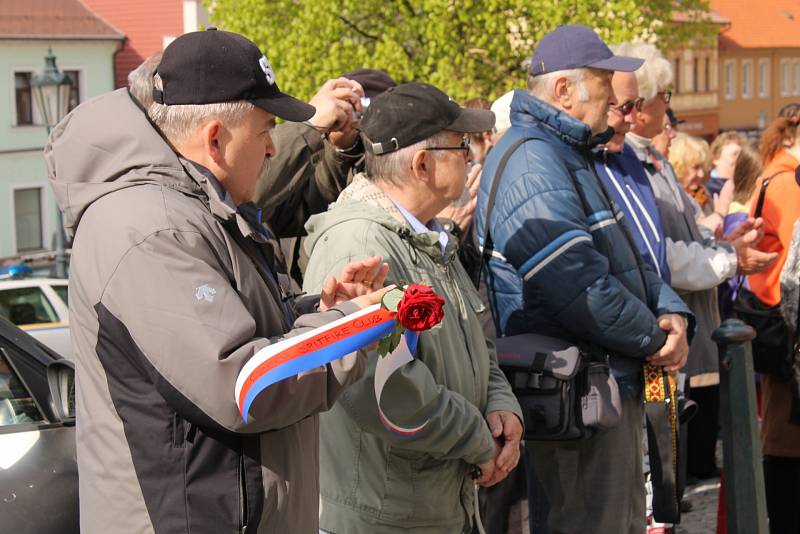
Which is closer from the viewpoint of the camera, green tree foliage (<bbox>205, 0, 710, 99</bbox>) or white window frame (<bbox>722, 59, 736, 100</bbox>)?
green tree foliage (<bbox>205, 0, 710, 99</bbox>)

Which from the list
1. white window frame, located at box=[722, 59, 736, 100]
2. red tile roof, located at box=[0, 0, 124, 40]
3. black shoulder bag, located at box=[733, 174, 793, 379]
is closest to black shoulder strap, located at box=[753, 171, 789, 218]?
black shoulder bag, located at box=[733, 174, 793, 379]

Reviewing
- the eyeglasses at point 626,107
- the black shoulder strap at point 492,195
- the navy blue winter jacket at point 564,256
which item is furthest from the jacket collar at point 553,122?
the eyeglasses at point 626,107

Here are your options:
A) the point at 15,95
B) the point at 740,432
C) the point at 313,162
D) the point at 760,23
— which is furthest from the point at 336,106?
the point at 760,23

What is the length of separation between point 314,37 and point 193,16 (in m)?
8.09

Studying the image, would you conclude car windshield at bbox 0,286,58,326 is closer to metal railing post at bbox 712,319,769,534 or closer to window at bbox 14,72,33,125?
metal railing post at bbox 712,319,769,534

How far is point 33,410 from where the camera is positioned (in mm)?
3484

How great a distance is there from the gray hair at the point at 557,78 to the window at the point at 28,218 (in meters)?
28.7

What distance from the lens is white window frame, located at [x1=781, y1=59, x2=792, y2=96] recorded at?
2406 inches

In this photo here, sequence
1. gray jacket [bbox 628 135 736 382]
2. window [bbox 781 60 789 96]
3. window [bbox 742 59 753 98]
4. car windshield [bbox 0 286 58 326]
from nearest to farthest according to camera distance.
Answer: gray jacket [bbox 628 135 736 382] → car windshield [bbox 0 286 58 326] → window [bbox 742 59 753 98] → window [bbox 781 60 789 96]

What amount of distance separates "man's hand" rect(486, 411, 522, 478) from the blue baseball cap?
1.57 metres

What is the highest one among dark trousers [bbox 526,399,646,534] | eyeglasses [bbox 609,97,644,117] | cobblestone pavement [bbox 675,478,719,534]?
eyeglasses [bbox 609,97,644,117]

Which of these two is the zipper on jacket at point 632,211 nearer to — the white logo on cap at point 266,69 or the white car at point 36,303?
the white logo on cap at point 266,69

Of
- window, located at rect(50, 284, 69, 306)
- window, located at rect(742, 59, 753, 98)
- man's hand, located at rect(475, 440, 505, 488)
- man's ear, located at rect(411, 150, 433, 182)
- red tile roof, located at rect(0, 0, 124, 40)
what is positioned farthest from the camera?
window, located at rect(742, 59, 753, 98)

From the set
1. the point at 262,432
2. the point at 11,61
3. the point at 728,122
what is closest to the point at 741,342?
the point at 262,432
